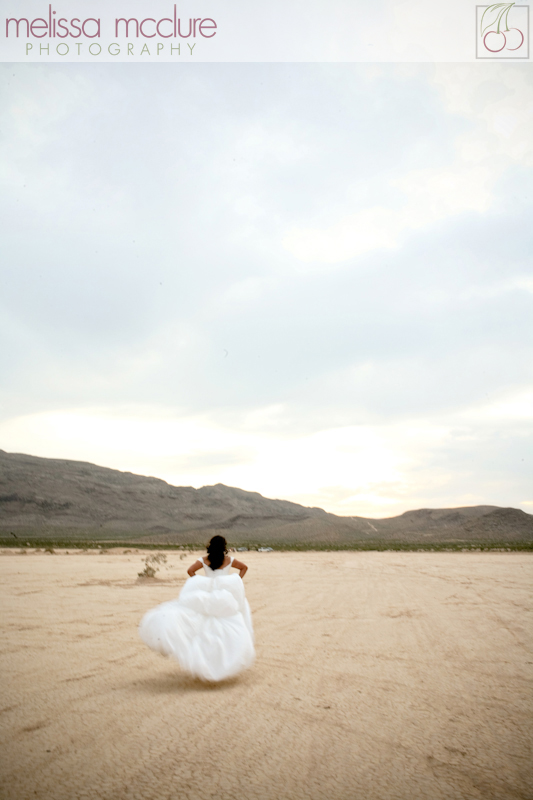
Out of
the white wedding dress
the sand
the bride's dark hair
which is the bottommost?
the sand

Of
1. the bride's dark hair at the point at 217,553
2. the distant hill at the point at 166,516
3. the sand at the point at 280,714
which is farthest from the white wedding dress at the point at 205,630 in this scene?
the distant hill at the point at 166,516

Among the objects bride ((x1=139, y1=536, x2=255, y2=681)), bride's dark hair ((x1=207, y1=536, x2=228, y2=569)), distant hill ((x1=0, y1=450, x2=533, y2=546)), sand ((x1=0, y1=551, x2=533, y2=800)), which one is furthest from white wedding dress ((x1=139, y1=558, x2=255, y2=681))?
distant hill ((x1=0, y1=450, x2=533, y2=546))

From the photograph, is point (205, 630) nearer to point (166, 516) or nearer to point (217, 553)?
point (217, 553)

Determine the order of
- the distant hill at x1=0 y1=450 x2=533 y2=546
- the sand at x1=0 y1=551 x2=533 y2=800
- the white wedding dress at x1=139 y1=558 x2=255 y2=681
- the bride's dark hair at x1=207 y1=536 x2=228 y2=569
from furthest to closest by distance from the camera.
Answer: the distant hill at x1=0 y1=450 x2=533 y2=546, the bride's dark hair at x1=207 y1=536 x2=228 y2=569, the white wedding dress at x1=139 y1=558 x2=255 y2=681, the sand at x1=0 y1=551 x2=533 y2=800

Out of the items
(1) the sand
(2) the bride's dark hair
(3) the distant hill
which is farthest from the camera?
(3) the distant hill

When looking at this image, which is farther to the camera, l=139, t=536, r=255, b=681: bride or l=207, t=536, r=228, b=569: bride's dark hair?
l=207, t=536, r=228, b=569: bride's dark hair

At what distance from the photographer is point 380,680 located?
605 cm

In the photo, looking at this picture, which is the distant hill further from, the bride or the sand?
the bride

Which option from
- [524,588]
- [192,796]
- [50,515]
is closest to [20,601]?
[192,796]

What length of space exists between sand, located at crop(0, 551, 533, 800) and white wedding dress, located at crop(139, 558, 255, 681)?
0.27m

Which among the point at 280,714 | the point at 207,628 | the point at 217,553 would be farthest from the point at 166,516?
the point at 280,714

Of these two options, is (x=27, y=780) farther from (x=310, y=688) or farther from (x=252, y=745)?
(x=310, y=688)

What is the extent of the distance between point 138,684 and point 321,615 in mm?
5785

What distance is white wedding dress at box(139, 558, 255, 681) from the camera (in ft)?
17.9
